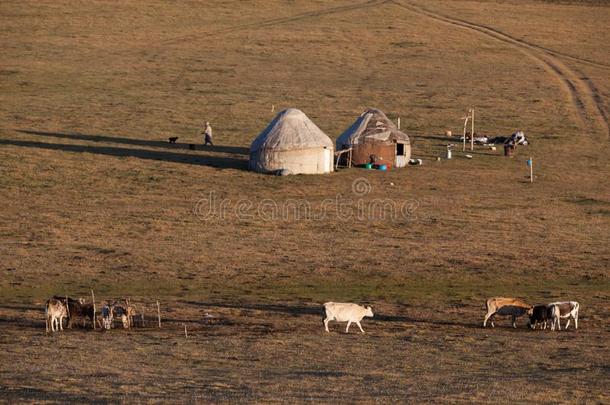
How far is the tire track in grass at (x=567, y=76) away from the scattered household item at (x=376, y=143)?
556 inches

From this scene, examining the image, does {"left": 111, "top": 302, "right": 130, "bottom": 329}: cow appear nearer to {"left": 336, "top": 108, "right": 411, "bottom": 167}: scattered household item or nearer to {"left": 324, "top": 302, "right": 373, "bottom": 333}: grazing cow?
{"left": 324, "top": 302, "right": 373, "bottom": 333}: grazing cow

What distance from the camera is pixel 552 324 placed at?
26859mm

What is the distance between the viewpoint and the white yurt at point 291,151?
49.0 m

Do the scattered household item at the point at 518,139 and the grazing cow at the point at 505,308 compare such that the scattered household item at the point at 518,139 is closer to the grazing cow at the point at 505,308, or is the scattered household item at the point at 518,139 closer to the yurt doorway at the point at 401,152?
the yurt doorway at the point at 401,152

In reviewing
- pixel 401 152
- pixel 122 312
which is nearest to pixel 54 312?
pixel 122 312

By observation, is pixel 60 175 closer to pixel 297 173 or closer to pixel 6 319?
pixel 297 173

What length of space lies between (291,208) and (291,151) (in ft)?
23.3

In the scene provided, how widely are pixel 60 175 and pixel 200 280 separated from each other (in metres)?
17.8

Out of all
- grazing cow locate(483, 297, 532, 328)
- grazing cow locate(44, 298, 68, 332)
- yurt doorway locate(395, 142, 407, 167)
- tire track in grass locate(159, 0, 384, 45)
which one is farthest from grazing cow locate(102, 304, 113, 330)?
tire track in grass locate(159, 0, 384, 45)

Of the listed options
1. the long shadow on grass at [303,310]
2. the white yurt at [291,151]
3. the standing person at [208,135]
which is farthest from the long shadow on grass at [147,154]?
the long shadow on grass at [303,310]

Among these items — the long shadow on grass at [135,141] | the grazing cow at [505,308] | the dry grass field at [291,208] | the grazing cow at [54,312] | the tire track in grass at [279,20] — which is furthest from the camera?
the tire track in grass at [279,20]

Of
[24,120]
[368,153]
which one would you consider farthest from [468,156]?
[24,120]

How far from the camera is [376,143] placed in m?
50.9

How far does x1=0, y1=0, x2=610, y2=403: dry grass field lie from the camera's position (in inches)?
882
